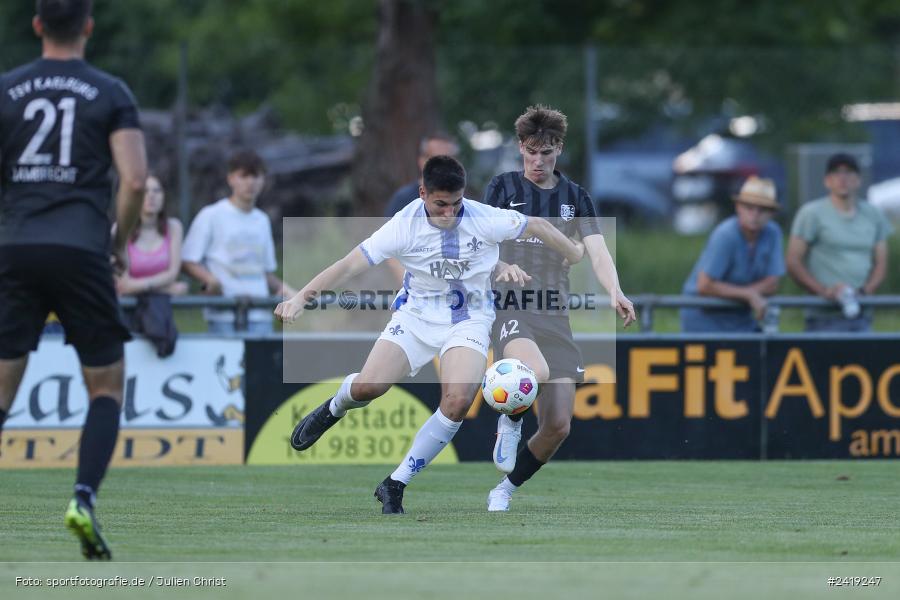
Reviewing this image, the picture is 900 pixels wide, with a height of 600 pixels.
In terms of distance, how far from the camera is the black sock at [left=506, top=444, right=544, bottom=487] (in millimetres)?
9172

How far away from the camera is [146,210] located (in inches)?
488

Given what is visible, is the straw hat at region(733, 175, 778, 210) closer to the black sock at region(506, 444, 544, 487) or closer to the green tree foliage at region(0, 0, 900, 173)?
the green tree foliage at region(0, 0, 900, 173)

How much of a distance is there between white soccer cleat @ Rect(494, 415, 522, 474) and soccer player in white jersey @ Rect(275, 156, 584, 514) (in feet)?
1.10

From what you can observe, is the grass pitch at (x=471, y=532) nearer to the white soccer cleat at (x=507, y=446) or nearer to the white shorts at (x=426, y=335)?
the white soccer cleat at (x=507, y=446)

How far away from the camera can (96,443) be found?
22.2ft

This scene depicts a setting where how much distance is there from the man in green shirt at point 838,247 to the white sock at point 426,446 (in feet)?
18.1

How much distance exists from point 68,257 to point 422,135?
39.1 feet

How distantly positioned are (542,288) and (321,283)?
1536 mm

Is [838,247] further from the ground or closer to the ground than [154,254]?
further from the ground

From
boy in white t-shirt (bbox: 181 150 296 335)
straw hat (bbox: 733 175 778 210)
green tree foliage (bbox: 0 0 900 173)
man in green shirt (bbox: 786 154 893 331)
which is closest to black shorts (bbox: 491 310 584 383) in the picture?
boy in white t-shirt (bbox: 181 150 296 335)

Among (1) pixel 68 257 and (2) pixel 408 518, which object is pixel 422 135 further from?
(1) pixel 68 257

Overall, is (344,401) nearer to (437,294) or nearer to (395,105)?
(437,294)

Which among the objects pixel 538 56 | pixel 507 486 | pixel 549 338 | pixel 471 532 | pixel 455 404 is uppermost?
pixel 538 56

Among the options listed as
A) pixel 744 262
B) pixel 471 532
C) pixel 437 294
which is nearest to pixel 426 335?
pixel 437 294
